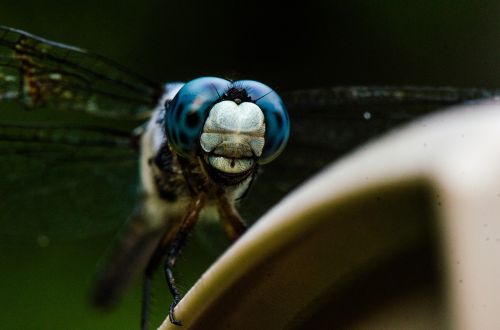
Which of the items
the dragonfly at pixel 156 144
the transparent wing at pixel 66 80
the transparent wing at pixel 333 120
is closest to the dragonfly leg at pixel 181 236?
the dragonfly at pixel 156 144

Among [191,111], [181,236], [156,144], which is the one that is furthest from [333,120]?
[191,111]

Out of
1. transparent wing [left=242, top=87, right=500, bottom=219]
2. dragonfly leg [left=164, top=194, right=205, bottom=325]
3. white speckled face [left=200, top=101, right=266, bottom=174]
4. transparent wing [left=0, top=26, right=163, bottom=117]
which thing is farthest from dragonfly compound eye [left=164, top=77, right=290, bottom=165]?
transparent wing [left=0, top=26, right=163, bottom=117]

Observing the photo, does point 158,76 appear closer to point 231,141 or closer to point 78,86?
point 78,86

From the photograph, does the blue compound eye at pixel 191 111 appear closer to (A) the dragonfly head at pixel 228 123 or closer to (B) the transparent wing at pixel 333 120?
(A) the dragonfly head at pixel 228 123

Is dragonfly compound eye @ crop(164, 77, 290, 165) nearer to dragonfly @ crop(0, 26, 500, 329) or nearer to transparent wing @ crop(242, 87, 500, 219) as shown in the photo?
dragonfly @ crop(0, 26, 500, 329)

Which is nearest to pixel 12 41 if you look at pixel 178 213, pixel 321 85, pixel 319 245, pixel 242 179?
pixel 178 213

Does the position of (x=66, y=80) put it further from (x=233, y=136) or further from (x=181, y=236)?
(x=233, y=136)
